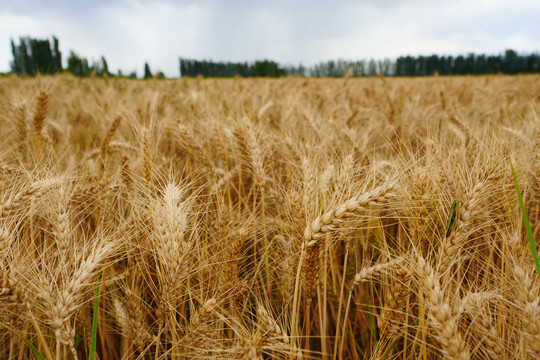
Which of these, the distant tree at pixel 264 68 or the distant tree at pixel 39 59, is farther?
the distant tree at pixel 264 68

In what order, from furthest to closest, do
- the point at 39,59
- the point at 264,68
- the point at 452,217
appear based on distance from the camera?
the point at 264,68
the point at 39,59
the point at 452,217

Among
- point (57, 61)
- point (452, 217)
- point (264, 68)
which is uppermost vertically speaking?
point (264, 68)

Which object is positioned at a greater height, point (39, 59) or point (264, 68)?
point (264, 68)

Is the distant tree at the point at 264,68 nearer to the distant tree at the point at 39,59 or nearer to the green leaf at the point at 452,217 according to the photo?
the distant tree at the point at 39,59

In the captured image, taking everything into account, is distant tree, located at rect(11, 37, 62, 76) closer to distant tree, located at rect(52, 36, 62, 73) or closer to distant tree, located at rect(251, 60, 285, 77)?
distant tree, located at rect(52, 36, 62, 73)

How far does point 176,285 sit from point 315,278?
1.38 ft

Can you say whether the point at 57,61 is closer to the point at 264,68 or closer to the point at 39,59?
the point at 39,59

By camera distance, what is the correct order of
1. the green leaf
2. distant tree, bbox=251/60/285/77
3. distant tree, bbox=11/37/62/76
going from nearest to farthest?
1. the green leaf
2. distant tree, bbox=11/37/62/76
3. distant tree, bbox=251/60/285/77

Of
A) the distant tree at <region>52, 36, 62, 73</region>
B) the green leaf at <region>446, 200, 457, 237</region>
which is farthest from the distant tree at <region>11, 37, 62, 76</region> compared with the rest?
the green leaf at <region>446, 200, 457, 237</region>

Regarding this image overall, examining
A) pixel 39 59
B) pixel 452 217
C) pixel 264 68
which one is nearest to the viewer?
pixel 452 217

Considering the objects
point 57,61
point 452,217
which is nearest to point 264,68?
point 57,61

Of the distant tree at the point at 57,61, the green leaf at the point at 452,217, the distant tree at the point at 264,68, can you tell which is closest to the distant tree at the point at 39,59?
the distant tree at the point at 57,61

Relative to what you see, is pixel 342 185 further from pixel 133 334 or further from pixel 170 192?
pixel 133 334

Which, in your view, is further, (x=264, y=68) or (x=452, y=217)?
(x=264, y=68)
